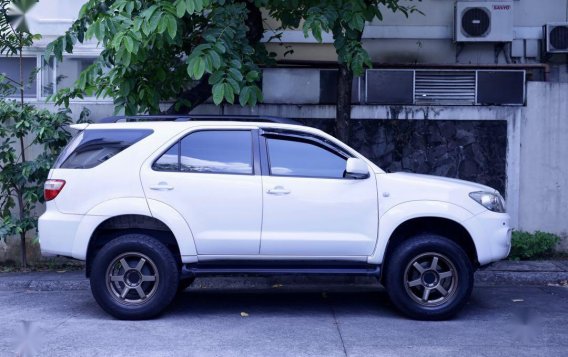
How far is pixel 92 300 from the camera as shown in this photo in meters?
8.99

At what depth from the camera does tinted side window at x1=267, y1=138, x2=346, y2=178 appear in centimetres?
792

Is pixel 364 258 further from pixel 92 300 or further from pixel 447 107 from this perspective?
pixel 447 107

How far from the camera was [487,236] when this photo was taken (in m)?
7.88

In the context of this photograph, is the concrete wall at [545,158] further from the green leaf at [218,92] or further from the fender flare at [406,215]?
the green leaf at [218,92]

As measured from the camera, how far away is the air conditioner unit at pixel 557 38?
1123 centimetres

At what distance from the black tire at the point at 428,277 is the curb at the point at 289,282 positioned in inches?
73.4

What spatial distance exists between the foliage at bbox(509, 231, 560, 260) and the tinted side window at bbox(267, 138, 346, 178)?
3817 mm

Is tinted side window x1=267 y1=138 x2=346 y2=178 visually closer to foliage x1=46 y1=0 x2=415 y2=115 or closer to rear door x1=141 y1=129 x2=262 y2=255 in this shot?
rear door x1=141 y1=129 x2=262 y2=255

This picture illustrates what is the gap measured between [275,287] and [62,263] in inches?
121

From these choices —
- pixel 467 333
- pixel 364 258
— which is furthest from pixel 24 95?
pixel 467 333

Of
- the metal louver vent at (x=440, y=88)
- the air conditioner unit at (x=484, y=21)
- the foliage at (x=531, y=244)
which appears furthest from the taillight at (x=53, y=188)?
the air conditioner unit at (x=484, y=21)

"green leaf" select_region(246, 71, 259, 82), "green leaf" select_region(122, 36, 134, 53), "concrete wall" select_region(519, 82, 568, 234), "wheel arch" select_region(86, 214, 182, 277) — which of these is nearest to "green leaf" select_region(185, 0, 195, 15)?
"green leaf" select_region(122, 36, 134, 53)

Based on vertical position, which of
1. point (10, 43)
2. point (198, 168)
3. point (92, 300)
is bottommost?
point (92, 300)

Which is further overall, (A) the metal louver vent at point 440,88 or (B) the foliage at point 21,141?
(A) the metal louver vent at point 440,88
